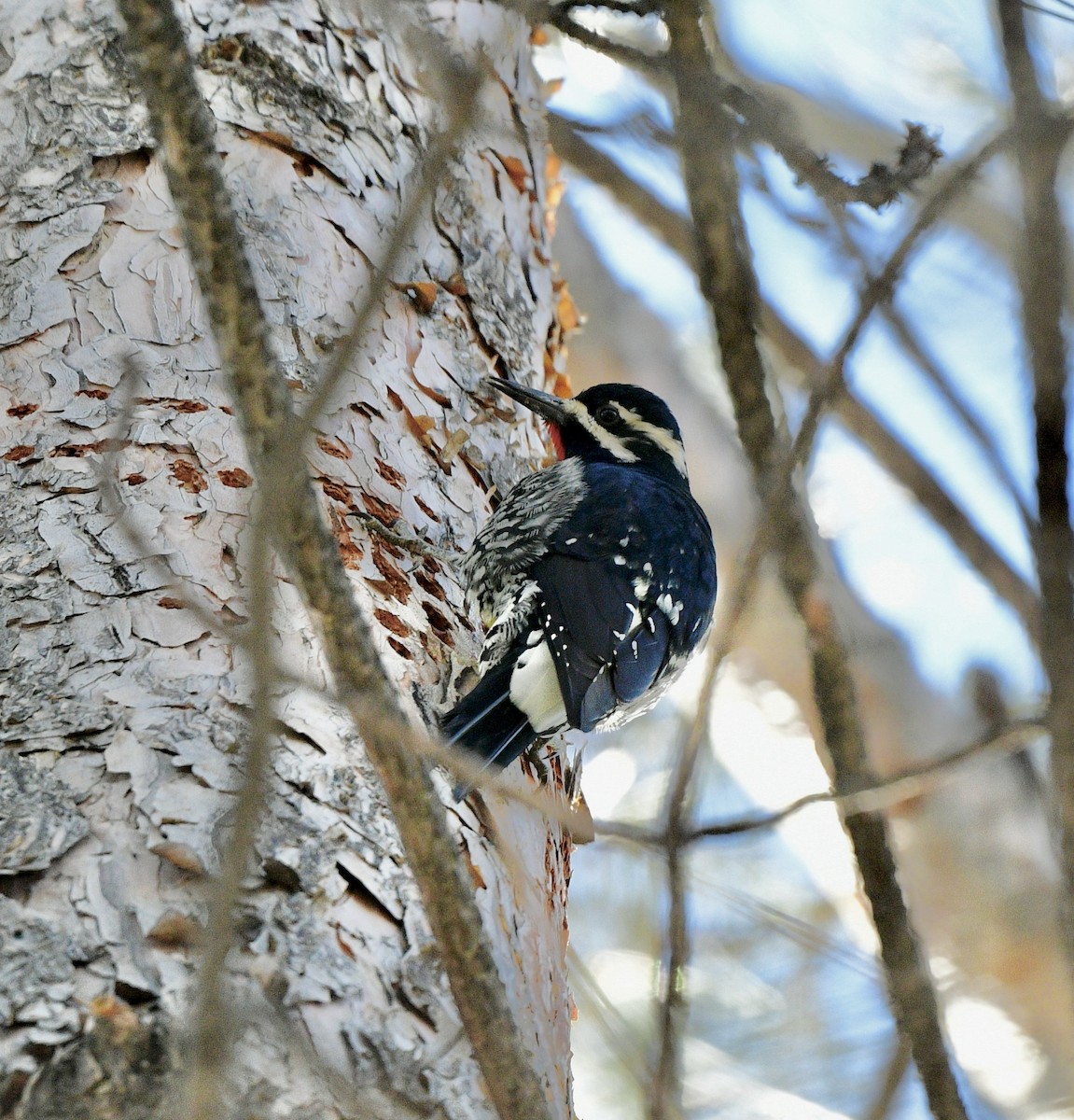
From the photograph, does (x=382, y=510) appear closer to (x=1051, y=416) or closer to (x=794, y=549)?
(x=794, y=549)

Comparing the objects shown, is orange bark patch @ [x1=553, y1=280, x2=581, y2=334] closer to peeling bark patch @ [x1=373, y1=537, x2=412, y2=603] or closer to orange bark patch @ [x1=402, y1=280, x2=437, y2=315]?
orange bark patch @ [x1=402, y1=280, x2=437, y2=315]

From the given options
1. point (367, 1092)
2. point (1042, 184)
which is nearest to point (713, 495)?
point (1042, 184)

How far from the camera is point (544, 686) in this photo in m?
2.16

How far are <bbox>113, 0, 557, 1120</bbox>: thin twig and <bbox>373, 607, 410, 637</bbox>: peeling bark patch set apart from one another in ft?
2.68

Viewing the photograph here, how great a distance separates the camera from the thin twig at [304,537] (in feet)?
3.66

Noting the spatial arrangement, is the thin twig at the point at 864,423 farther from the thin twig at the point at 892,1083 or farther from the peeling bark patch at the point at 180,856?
the peeling bark patch at the point at 180,856

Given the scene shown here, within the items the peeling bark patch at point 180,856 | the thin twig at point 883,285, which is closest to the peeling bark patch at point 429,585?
the peeling bark patch at point 180,856

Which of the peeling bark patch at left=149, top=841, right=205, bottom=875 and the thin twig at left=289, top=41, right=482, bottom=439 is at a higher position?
the thin twig at left=289, top=41, right=482, bottom=439

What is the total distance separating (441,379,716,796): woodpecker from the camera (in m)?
2.10

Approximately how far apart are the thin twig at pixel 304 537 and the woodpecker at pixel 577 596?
81 centimetres

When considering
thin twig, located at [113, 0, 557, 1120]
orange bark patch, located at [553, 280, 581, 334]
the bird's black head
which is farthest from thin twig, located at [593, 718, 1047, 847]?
orange bark patch, located at [553, 280, 581, 334]

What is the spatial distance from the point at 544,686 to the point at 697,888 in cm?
40

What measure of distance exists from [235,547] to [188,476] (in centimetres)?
15

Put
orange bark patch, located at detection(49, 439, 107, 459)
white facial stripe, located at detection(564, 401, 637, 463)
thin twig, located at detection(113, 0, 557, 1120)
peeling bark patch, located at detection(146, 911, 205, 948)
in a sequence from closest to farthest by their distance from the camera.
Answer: thin twig, located at detection(113, 0, 557, 1120) → peeling bark patch, located at detection(146, 911, 205, 948) → orange bark patch, located at detection(49, 439, 107, 459) → white facial stripe, located at detection(564, 401, 637, 463)
